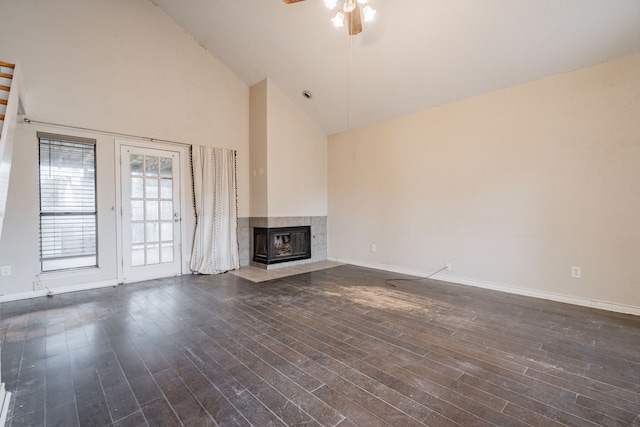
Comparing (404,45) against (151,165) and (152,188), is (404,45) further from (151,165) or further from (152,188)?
(152,188)

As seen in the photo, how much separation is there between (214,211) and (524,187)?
4756 mm

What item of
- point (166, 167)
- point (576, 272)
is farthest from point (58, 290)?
point (576, 272)

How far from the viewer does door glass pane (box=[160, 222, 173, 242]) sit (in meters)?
4.61

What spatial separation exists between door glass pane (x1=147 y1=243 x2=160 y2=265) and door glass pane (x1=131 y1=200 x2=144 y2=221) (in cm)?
47

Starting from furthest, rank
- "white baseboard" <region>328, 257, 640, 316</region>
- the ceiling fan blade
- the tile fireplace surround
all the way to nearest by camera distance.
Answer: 1. the tile fireplace surround
2. "white baseboard" <region>328, 257, 640, 316</region>
3. the ceiling fan blade

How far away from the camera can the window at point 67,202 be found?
3661 millimetres

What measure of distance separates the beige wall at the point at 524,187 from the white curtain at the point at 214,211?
2.66 metres

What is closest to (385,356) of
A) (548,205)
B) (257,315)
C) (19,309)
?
(257,315)

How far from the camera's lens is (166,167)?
15.2ft

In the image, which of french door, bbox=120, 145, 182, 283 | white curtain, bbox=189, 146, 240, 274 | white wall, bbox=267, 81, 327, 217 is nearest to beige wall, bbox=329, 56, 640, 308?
white wall, bbox=267, 81, 327, 217

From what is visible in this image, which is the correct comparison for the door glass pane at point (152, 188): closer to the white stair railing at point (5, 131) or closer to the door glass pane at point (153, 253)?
the door glass pane at point (153, 253)

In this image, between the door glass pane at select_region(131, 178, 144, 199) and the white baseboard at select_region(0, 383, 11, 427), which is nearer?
the white baseboard at select_region(0, 383, 11, 427)

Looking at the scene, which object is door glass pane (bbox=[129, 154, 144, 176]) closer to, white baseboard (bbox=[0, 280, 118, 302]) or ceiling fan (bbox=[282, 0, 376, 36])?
white baseboard (bbox=[0, 280, 118, 302])

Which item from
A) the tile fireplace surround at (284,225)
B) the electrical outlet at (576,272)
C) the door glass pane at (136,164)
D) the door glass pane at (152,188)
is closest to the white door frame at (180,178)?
the door glass pane at (136,164)
